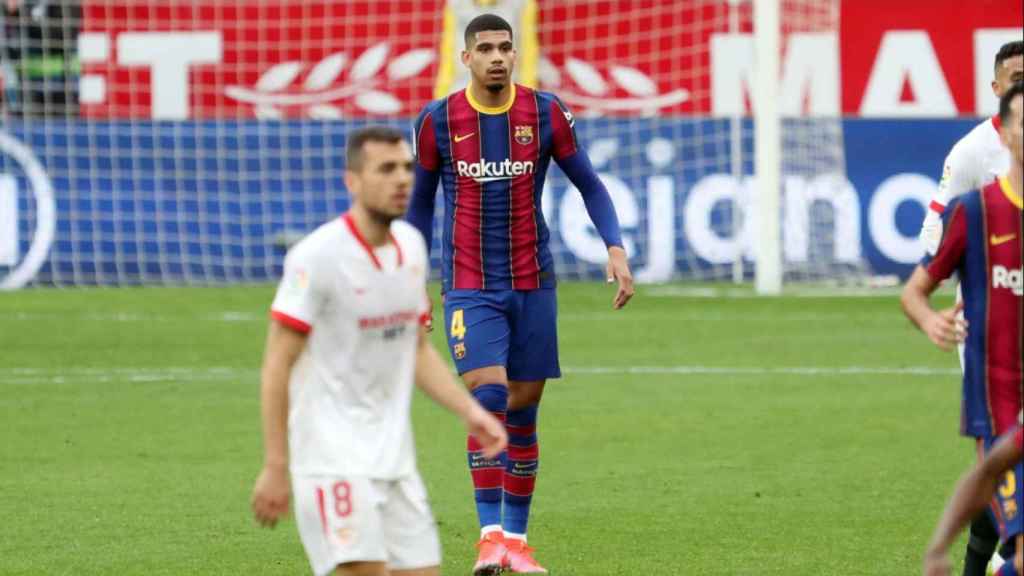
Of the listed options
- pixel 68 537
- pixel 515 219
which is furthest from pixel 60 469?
pixel 515 219

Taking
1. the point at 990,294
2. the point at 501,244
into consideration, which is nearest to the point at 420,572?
the point at 990,294

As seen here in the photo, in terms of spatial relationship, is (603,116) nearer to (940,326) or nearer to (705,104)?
(705,104)

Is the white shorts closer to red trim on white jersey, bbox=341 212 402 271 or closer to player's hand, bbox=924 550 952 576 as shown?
red trim on white jersey, bbox=341 212 402 271

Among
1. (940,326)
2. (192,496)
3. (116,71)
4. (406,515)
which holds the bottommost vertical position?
(192,496)

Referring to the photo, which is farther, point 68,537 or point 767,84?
point 767,84

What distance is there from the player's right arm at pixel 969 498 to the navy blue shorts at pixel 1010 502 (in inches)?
2.8

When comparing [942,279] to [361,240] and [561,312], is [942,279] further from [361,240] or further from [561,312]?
[561,312]

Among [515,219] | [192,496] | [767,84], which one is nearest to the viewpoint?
[515,219]

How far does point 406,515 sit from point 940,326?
160 centimetres

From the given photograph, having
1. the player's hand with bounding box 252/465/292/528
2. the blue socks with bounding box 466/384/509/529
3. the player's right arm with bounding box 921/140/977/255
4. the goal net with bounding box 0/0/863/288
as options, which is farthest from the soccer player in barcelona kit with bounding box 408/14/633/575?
the goal net with bounding box 0/0/863/288

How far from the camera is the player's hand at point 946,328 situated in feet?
18.8

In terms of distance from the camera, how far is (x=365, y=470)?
5.78 meters

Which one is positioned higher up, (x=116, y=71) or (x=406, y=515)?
(x=116, y=71)

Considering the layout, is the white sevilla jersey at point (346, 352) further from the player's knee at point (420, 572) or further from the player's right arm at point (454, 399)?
the player's knee at point (420, 572)
